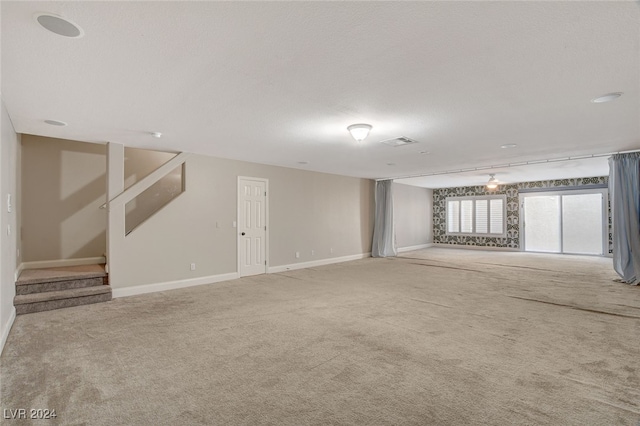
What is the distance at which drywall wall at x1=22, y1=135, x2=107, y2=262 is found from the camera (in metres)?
5.67

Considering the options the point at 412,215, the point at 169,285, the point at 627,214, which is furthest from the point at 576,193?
the point at 169,285

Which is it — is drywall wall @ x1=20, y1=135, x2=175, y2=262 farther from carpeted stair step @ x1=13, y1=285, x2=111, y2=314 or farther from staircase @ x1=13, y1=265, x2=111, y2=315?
carpeted stair step @ x1=13, y1=285, x2=111, y2=314

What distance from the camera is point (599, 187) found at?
9734mm

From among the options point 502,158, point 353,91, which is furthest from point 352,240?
point 353,91

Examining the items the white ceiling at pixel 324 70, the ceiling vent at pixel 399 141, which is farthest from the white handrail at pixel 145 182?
the ceiling vent at pixel 399 141

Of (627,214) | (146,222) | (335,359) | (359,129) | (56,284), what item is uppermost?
(359,129)

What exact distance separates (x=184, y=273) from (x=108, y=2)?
16.0ft

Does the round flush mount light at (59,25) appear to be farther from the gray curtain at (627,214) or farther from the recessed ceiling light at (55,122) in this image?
the gray curtain at (627,214)

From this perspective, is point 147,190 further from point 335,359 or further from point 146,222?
point 335,359

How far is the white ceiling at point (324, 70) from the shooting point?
1918 millimetres

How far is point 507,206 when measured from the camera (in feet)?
37.6

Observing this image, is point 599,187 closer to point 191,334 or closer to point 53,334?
point 191,334

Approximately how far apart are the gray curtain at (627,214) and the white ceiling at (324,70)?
1.56 metres

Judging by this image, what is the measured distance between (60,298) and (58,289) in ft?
1.24
